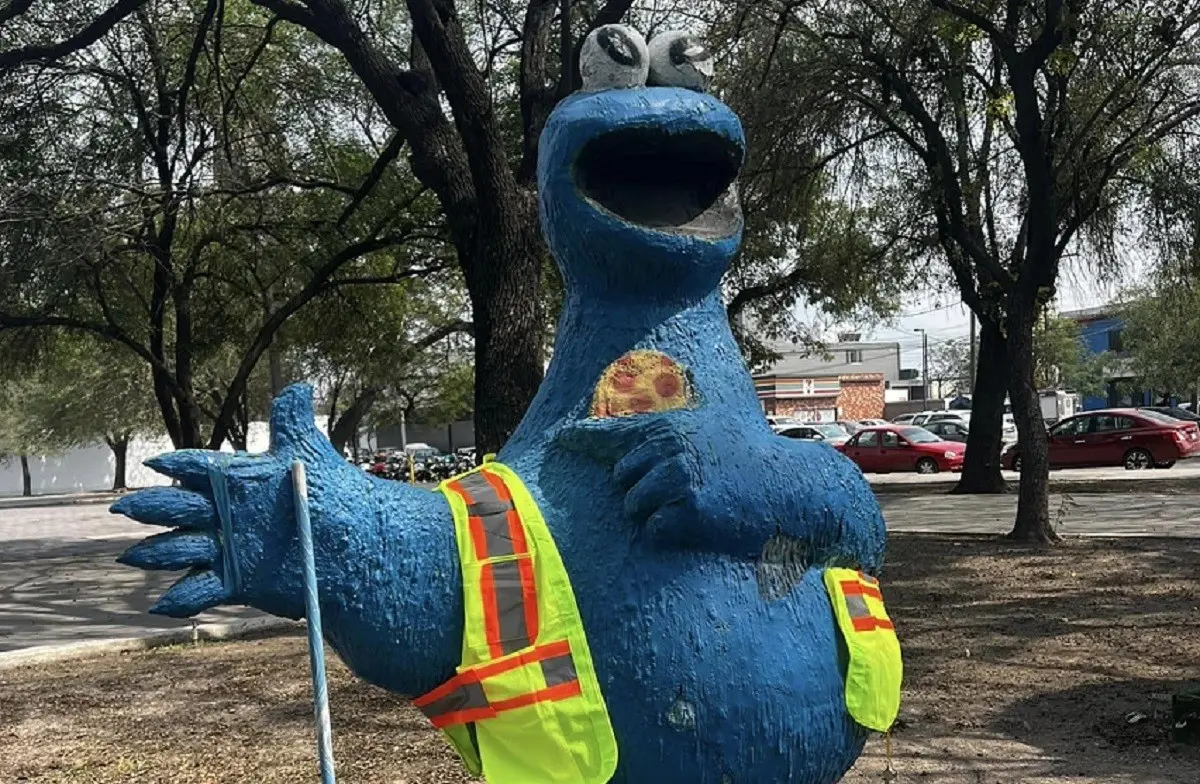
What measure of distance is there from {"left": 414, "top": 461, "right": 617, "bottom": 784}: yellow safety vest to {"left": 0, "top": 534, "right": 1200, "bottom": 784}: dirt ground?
3.07 meters

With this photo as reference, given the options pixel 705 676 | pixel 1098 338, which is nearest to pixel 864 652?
pixel 705 676

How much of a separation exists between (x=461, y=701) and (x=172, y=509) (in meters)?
0.53

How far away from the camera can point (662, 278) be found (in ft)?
6.92

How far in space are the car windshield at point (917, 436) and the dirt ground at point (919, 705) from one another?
1322 centimetres

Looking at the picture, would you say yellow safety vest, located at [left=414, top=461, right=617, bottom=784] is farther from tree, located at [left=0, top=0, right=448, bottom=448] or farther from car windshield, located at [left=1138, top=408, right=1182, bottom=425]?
car windshield, located at [left=1138, top=408, right=1182, bottom=425]

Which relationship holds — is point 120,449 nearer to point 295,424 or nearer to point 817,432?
point 817,432

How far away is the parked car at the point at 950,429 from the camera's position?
2491 cm

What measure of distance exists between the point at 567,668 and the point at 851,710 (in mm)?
487

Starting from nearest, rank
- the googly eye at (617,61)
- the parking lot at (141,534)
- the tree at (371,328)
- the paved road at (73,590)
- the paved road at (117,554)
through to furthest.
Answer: the googly eye at (617,61), the paved road at (73,590), the paved road at (117,554), the parking lot at (141,534), the tree at (371,328)

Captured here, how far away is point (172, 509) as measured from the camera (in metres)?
1.74

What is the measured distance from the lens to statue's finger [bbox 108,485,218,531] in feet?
5.70

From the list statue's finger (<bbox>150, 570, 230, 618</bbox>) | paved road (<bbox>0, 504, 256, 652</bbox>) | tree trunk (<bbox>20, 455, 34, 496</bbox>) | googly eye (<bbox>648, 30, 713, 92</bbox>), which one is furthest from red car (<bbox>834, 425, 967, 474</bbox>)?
tree trunk (<bbox>20, 455, 34, 496</bbox>)

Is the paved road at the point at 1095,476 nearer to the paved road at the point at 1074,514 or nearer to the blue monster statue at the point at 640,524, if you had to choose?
the paved road at the point at 1074,514

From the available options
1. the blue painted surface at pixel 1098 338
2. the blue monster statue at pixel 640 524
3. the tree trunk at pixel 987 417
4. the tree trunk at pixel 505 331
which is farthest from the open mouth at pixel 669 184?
the blue painted surface at pixel 1098 338
